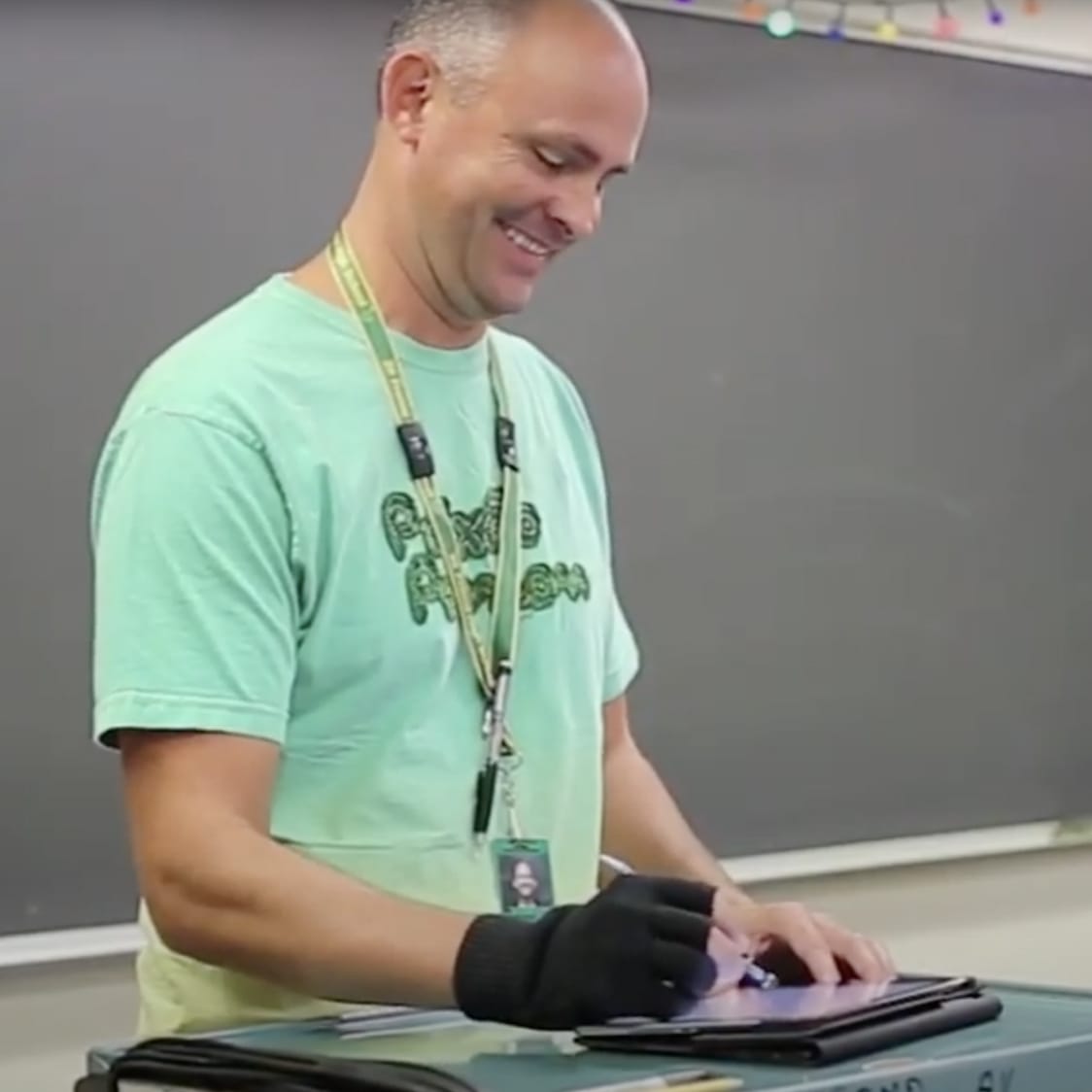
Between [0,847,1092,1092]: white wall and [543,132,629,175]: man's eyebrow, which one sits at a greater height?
[543,132,629,175]: man's eyebrow

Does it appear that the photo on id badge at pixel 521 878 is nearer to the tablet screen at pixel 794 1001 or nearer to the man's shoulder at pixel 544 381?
the tablet screen at pixel 794 1001

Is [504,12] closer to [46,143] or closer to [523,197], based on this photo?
[523,197]

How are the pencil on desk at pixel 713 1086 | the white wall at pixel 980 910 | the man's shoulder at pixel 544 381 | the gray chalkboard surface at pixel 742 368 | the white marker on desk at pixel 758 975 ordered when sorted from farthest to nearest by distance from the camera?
1. the white wall at pixel 980 910
2. the gray chalkboard surface at pixel 742 368
3. the man's shoulder at pixel 544 381
4. the white marker on desk at pixel 758 975
5. the pencil on desk at pixel 713 1086

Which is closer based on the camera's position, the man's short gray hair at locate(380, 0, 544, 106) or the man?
the man

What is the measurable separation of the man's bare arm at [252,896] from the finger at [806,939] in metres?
0.17

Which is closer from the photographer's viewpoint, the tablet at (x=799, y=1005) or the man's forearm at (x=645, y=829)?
the tablet at (x=799, y=1005)

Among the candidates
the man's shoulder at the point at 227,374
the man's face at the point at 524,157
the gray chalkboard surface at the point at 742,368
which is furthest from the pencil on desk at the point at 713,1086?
the gray chalkboard surface at the point at 742,368

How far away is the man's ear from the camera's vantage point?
1.33m

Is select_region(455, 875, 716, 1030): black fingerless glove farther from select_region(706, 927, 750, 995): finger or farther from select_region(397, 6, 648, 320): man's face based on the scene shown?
select_region(397, 6, 648, 320): man's face

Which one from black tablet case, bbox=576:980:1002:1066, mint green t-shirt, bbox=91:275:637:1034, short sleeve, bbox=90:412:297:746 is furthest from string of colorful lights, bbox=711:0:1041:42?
black tablet case, bbox=576:980:1002:1066

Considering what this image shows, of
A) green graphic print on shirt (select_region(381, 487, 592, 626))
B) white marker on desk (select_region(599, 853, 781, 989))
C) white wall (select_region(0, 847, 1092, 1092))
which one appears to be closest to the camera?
white marker on desk (select_region(599, 853, 781, 989))

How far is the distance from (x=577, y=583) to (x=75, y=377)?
85 centimetres

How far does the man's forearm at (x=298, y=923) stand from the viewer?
3.36ft

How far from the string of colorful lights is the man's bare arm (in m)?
1.54
